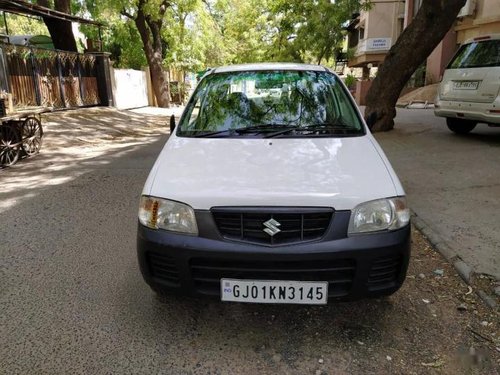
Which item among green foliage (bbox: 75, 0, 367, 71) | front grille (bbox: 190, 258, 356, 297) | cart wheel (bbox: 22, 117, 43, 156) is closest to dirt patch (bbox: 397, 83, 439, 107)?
green foliage (bbox: 75, 0, 367, 71)

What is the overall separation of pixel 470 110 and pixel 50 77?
12144 mm

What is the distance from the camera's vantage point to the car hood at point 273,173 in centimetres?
255

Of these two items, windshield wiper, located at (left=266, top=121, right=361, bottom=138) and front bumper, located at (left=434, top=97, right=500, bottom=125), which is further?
front bumper, located at (left=434, top=97, right=500, bottom=125)

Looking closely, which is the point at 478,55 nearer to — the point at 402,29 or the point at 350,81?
the point at 350,81

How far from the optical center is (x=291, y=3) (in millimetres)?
21078

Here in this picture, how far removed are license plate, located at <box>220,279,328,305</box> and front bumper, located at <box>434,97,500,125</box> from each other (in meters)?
6.53

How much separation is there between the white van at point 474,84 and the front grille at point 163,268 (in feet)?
23.0

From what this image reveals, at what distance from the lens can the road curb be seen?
10.7ft

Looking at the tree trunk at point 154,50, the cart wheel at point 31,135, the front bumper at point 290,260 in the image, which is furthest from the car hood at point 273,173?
the tree trunk at point 154,50

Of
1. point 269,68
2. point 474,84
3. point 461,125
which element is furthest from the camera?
point 461,125

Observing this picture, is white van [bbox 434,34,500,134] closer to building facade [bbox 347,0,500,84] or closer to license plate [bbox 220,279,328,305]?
license plate [bbox 220,279,328,305]

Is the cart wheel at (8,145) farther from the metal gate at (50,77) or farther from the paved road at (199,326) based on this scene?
the paved road at (199,326)

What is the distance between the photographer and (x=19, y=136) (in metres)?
8.22

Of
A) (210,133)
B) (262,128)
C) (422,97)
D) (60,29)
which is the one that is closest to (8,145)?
(210,133)
